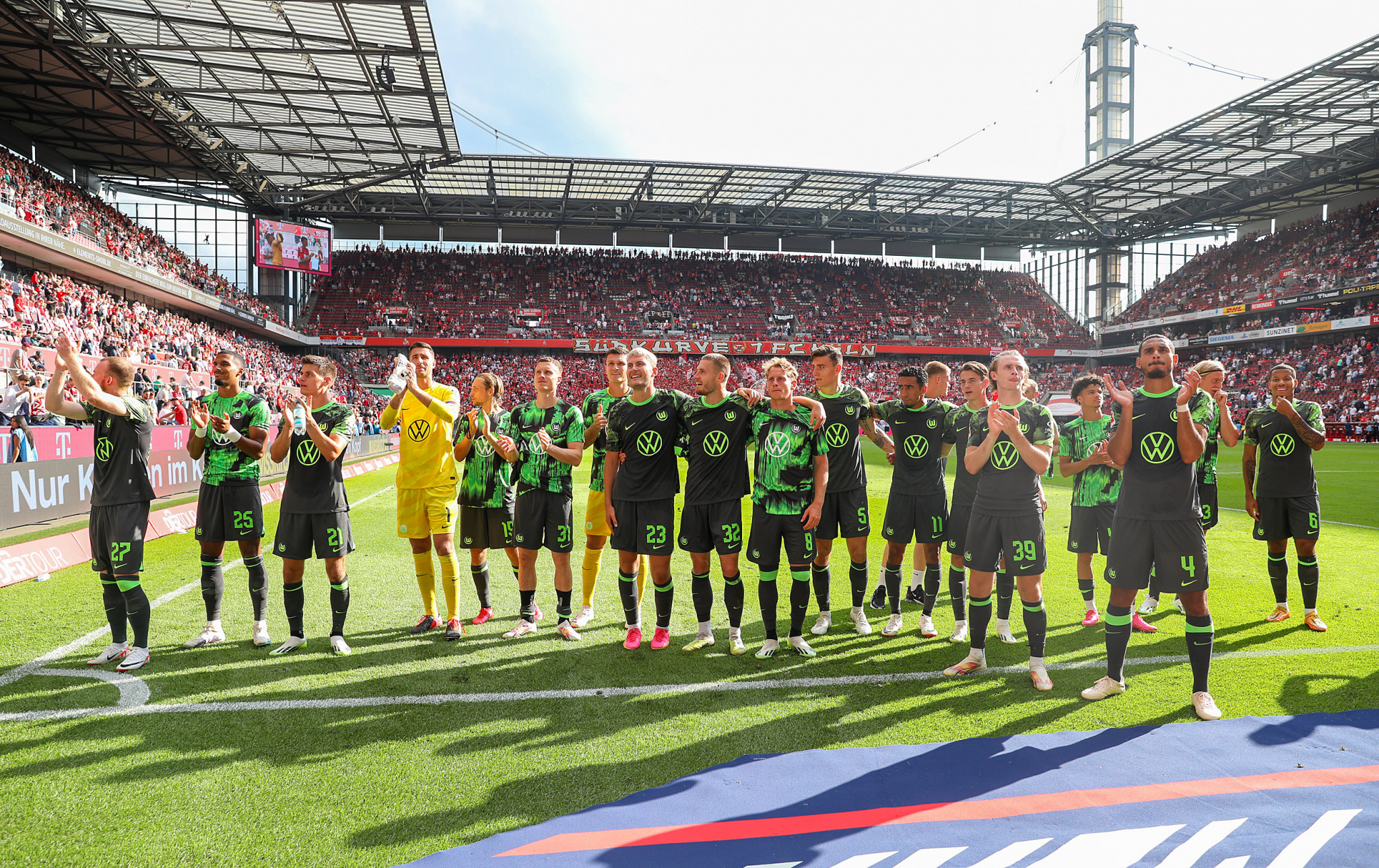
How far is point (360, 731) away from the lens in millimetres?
3947

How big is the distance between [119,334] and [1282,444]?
1197 inches

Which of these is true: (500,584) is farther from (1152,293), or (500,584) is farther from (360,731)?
(1152,293)

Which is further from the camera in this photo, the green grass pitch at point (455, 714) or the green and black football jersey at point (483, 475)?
the green and black football jersey at point (483, 475)

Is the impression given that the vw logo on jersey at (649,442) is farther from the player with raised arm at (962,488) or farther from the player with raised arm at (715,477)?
the player with raised arm at (962,488)

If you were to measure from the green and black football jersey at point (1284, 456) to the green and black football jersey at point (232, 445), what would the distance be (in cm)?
814

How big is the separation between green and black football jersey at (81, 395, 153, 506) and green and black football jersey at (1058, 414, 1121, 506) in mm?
7203

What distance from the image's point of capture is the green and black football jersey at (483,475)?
595 centimetres

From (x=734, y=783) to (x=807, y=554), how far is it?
7.01ft

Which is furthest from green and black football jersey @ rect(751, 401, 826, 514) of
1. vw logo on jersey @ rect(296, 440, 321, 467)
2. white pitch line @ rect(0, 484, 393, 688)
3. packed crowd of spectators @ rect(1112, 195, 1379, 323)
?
packed crowd of spectators @ rect(1112, 195, 1379, 323)

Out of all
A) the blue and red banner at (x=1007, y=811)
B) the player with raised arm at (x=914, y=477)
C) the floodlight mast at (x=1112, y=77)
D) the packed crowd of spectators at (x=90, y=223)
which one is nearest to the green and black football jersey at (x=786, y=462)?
the player with raised arm at (x=914, y=477)

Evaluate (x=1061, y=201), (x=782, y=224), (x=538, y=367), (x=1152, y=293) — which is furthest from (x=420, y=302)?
(x=1152, y=293)

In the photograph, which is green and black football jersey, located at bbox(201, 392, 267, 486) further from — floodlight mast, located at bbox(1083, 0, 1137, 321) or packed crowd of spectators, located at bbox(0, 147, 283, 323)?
floodlight mast, located at bbox(1083, 0, 1137, 321)

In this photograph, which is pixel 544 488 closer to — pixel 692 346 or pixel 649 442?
pixel 649 442

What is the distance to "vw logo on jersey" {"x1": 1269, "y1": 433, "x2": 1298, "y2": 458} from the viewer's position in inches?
236
